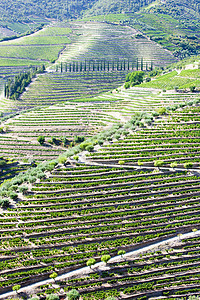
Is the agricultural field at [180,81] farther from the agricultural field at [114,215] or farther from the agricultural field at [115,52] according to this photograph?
the agricultural field at [115,52]

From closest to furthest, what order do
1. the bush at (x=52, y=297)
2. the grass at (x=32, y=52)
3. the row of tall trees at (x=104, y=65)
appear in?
1. the bush at (x=52, y=297)
2. the row of tall trees at (x=104, y=65)
3. the grass at (x=32, y=52)

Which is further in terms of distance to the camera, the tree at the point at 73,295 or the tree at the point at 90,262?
the tree at the point at 90,262

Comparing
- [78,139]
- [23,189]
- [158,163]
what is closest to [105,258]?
[23,189]

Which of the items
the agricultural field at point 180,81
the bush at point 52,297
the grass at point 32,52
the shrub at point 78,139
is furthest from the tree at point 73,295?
the grass at point 32,52

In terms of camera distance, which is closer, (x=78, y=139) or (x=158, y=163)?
(x=158, y=163)

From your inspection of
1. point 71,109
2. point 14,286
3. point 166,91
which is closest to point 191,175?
point 14,286

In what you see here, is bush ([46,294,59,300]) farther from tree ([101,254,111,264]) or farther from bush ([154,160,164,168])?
bush ([154,160,164,168])

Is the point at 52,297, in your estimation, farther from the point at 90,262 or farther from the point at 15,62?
the point at 15,62

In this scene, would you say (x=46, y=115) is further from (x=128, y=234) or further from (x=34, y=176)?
(x=128, y=234)
